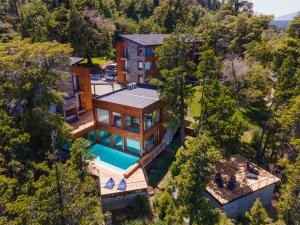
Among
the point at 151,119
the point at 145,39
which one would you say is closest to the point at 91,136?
the point at 151,119

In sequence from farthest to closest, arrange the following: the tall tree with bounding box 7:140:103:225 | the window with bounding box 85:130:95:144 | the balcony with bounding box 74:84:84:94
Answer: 1. the balcony with bounding box 74:84:84:94
2. the window with bounding box 85:130:95:144
3. the tall tree with bounding box 7:140:103:225

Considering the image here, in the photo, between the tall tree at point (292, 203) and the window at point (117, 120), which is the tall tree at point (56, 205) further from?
the tall tree at point (292, 203)

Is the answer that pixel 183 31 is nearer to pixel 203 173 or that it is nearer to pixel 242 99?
pixel 242 99

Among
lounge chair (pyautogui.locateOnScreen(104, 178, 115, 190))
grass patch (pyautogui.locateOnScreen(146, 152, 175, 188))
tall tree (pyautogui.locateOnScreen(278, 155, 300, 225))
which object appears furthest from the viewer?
grass patch (pyautogui.locateOnScreen(146, 152, 175, 188))

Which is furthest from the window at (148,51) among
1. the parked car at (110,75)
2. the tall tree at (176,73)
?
the tall tree at (176,73)

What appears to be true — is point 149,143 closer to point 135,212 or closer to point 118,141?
point 118,141

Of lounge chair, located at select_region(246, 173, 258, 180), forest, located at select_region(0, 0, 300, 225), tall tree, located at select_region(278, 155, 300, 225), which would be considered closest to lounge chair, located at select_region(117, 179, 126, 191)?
forest, located at select_region(0, 0, 300, 225)

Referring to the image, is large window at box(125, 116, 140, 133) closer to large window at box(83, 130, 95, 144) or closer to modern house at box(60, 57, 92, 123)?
large window at box(83, 130, 95, 144)
